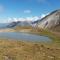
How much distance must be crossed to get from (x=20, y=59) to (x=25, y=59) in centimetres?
104

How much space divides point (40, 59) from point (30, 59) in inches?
66.6

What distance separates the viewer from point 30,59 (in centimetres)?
2347

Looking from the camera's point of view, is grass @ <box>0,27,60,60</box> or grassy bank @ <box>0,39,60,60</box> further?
grass @ <box>0,27,60,60</box>

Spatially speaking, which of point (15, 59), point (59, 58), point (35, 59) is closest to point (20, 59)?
point (15, 59)

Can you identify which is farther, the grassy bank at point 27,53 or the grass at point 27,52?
the grass at point 27,52

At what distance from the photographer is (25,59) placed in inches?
927

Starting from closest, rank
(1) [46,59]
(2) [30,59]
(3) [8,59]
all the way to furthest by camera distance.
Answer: (3) [8,59] → (2) [30,59] → (1) [46,59]

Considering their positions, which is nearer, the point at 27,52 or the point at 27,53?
the point at 27,53

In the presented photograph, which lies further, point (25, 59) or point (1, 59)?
point (25, 59)

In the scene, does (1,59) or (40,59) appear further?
(40,59)

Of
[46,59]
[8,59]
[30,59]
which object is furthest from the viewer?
[46,59]

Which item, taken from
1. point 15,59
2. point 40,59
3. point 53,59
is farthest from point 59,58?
point 15,59

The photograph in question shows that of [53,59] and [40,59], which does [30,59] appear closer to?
[40,59]

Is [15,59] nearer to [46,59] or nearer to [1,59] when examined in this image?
[1,59]
